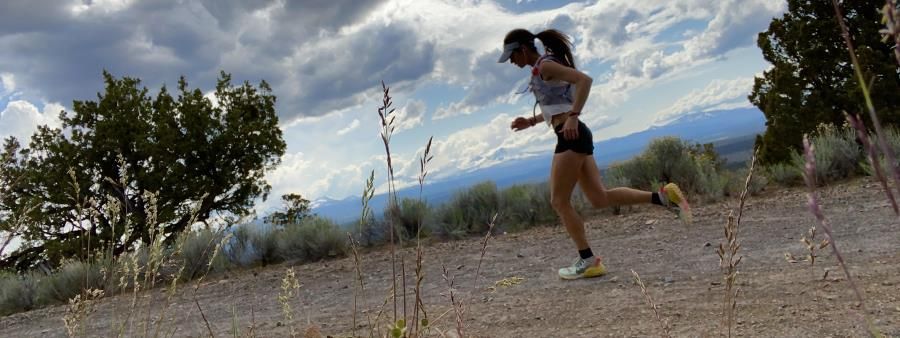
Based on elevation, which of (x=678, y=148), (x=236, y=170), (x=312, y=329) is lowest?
(x=312, y=329)

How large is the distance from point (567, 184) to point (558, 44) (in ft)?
3.49

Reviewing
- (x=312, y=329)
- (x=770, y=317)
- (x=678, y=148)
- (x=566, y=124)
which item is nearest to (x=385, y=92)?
(x=312, y=329)

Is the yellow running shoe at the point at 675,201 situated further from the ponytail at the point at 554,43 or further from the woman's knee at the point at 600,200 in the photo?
the ponytail at the point at 554,43

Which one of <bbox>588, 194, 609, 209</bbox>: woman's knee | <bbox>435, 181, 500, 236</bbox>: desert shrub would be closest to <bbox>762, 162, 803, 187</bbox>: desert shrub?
<bbox>435, 181, 500, 236</bbox>: desert shrub

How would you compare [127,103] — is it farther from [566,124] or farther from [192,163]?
[566,124]

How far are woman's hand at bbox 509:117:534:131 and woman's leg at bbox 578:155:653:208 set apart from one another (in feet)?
2.11

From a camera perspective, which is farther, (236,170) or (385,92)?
(236,170)

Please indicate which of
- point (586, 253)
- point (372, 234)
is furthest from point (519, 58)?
point (372, 234)

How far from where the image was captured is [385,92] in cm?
190

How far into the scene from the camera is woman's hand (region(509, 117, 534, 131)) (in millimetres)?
5316

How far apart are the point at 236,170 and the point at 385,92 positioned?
16.6m

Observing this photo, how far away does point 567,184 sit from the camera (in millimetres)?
4746

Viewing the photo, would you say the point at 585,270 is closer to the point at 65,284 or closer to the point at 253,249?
the point at 253,249

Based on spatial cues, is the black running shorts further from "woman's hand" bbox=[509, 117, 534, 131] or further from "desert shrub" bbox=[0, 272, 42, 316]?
"desert shrub" bbox=[0, 272, 42, 316]
